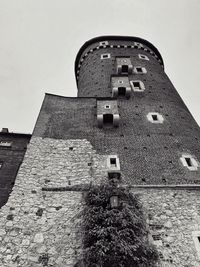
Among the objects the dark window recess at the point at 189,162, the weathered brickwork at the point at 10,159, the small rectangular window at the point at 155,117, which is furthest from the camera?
the small rectangular window at the point at 155,117

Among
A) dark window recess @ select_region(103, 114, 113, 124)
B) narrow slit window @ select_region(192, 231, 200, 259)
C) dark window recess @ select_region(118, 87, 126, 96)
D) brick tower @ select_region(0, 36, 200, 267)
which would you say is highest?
dark window recess @ select_region(118, 87, 126, 96)

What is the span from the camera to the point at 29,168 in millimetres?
11453

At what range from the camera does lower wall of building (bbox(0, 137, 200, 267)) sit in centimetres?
837

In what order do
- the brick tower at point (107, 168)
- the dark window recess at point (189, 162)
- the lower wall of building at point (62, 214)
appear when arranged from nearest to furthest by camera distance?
the lower wall of building at point (62, 214), the brick tower at point (107, 168), the dark window recess at point (189, 162)

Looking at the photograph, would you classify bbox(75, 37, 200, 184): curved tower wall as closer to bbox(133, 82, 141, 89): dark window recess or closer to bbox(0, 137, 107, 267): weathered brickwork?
bbox(133, 82, 141, 89): dark window recess

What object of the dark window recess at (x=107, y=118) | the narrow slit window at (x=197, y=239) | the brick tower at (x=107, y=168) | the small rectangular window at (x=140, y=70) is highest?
the small rectangular window at (x=140, y=70)

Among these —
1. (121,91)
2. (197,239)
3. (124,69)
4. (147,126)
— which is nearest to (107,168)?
(147,126)

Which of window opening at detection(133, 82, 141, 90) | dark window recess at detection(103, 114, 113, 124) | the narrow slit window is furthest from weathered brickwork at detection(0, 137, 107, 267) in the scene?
window opening at detection(133, 82, 141, 90)

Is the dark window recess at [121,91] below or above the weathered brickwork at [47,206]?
above

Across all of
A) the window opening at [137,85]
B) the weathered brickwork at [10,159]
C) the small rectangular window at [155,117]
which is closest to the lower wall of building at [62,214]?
the weathered brickwork at [10,159]

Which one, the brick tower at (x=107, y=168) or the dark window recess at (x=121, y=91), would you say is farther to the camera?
the dark window recess at (x=121, y=91)

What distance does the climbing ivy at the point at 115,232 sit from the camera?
7.68 meters

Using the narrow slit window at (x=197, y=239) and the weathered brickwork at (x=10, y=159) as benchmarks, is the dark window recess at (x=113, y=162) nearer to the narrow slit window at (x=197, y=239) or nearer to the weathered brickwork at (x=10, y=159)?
the weathered brickwork at (x=10, y=159)

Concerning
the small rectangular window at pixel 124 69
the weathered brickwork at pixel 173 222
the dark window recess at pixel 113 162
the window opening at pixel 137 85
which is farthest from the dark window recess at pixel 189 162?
the small rectangular window at pixel 124 69
